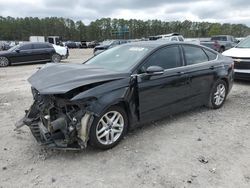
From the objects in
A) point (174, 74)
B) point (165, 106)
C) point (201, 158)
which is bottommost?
point (201, 158)

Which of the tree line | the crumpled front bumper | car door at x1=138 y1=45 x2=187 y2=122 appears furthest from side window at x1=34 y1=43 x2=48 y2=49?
the tree line

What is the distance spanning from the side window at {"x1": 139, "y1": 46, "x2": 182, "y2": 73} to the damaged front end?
1.29 metres

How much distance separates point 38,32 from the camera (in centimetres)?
9494

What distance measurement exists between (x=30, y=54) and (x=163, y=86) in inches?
539

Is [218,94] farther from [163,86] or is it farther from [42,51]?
[42,51]

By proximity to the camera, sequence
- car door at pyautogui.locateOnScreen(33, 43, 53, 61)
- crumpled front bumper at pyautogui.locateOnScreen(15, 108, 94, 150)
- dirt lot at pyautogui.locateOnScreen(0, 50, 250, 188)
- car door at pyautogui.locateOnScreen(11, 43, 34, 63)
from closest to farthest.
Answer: dirt lot at pyautogui.locateOnScreen(0, 50, 250, 188) → crumpled front bumper at pyautogui.locateOnScreen(15, 108, 94, 150) → car door at pyautogui.locateOnScreen(11, 43, 34, 63) → car door at pyautogui.locateOnScreen(33, 43, 53, 61)

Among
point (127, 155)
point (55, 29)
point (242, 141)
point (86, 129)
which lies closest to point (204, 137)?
point (242, 141)

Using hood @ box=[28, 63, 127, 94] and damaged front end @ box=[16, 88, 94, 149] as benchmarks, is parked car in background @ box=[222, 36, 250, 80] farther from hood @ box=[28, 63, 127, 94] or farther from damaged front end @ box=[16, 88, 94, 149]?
damaged front end @ box=[16, 88, 94, 149]

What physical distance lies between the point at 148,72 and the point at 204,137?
1.45 meters

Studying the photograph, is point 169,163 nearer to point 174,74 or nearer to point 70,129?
point 70,129

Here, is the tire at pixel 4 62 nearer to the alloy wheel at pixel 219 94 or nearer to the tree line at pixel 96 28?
the alloy wheel at pixel 219 94

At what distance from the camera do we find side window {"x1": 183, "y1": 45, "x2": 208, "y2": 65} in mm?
5445

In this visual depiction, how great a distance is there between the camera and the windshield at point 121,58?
15.1 ft

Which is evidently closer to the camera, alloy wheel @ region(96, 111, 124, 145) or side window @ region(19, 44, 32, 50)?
alloy wheel @ region(96, 111, 124, 145)
